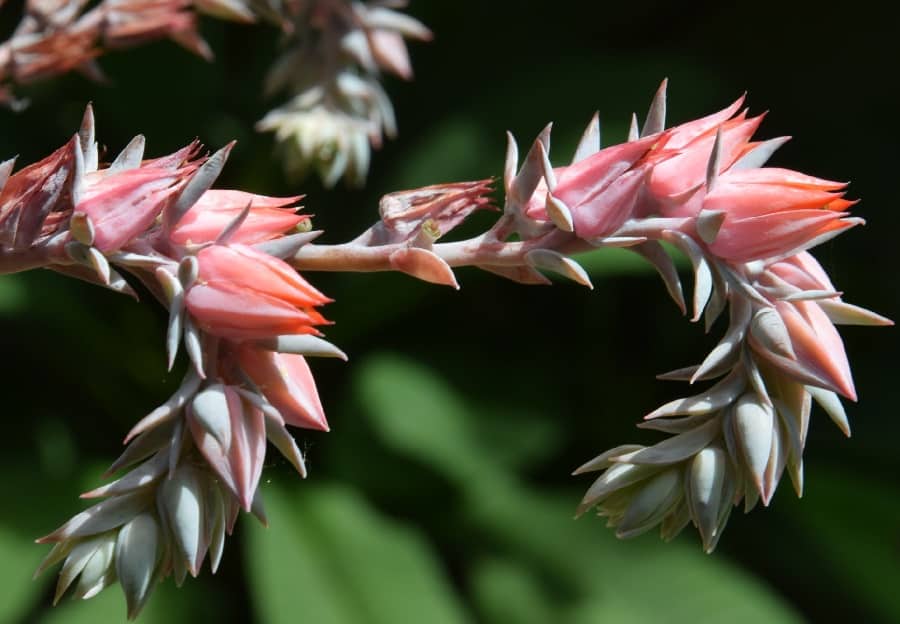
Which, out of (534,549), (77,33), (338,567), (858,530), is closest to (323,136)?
(77,33)

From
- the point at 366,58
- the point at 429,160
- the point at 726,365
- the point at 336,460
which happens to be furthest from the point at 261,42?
the point at 726,365

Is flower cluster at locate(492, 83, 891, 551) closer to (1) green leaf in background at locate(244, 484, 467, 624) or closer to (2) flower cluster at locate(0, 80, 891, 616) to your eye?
(2) flower cluster at locate(0, 80, 891, 616)

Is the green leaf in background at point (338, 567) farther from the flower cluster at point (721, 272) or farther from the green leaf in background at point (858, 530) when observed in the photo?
the flower cluster at point (721, 272)

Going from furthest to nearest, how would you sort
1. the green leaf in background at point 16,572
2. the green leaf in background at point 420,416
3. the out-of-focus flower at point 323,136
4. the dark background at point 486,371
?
1. the green leaf in background at point 420,416
2. the dark background at point 486,371
3. the green leaf in background at point 16,572
4. the out-of-focus flower at point 323,136

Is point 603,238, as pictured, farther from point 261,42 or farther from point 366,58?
point 261,42

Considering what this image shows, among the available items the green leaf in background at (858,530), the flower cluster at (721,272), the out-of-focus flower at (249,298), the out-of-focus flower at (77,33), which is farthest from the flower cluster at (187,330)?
the green leaf in background at (858,530)

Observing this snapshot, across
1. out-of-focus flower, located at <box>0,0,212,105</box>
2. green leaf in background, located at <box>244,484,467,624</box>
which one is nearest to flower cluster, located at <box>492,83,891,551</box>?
out-of-focus flower, located at <box>0,0,212,105</box>

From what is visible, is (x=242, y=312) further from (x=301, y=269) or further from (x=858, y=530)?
(x=858, y=530)
